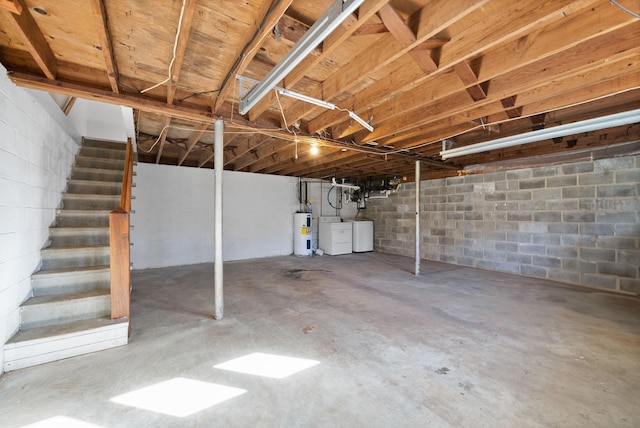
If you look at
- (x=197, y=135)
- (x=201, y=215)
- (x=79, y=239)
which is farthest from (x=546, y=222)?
(x=201, y=215)

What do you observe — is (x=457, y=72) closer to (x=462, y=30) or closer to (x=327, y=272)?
(x=462, y=30)

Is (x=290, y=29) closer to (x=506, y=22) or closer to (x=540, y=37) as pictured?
(x=506, y=22)

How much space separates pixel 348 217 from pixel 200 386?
6941 millimetres

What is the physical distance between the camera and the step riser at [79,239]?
2.64 meters

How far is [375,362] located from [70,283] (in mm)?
2796

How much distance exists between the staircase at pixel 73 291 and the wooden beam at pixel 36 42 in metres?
1.47

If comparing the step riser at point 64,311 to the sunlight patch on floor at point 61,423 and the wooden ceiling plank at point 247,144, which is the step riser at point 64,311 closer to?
the sunlight patch on floor at point 61,423

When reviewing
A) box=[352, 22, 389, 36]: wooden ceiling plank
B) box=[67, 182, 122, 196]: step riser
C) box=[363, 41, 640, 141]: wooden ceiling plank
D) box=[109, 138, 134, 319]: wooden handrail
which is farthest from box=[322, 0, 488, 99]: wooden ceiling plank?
box=[67, 182, 122, 196]: step riser

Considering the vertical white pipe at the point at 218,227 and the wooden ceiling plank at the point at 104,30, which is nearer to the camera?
the wooden ceiling plank at the point at 104,30

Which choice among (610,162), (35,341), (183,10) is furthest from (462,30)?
(610,162)

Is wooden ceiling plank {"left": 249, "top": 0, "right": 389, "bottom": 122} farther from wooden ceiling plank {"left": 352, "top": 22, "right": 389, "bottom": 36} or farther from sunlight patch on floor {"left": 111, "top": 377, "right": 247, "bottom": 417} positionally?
sunlight patch on floor {"left": 111, "top": 377, "right": 247, "bottom": 417}

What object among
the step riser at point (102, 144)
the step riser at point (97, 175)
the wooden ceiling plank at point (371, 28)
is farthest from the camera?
the step riser at point (102, 144)

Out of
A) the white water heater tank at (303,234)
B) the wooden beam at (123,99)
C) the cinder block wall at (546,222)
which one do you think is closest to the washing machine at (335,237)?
the white water heater tank at (303,234)

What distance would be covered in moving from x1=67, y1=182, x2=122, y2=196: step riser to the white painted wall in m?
2.20
